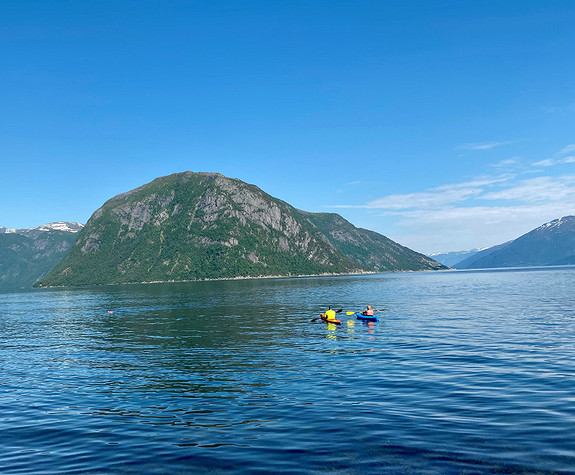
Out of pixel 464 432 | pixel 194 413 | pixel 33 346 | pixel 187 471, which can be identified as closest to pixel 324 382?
pixel 194 413

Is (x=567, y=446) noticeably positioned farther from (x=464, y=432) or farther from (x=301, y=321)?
(x=301, y=321)

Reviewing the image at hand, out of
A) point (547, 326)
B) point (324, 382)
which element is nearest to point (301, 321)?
point (547, 326)

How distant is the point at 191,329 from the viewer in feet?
204

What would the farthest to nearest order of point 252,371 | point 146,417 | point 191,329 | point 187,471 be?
point 191,329 < point 252,371 < point 146,417 < point 187,471

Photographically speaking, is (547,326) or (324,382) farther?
(547,326)

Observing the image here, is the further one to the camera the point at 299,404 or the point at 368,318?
the point at 368,318

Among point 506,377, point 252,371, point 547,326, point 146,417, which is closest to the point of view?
point 146,417

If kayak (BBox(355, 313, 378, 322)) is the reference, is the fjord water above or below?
below

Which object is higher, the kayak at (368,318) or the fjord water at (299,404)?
the kayak at (368,318)

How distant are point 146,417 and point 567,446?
19304 mm

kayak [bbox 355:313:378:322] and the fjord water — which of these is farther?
kayak [bbox 355:313:378:322]

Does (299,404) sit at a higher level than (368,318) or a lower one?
lower

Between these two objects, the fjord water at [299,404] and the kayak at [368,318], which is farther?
the kayak at [368,318]

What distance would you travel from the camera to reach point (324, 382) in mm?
29328
